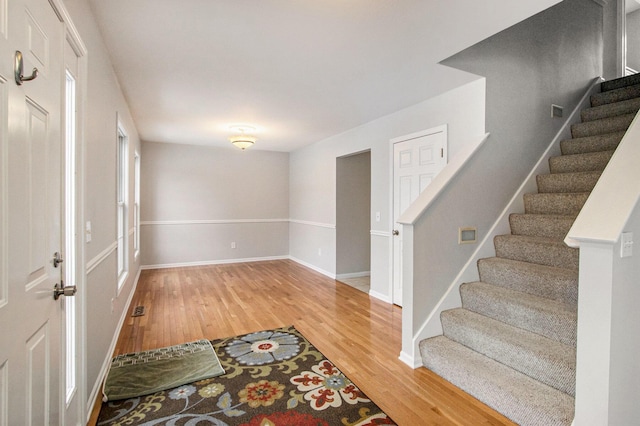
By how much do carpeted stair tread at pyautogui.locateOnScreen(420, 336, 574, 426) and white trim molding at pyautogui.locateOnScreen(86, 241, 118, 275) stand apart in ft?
7.91

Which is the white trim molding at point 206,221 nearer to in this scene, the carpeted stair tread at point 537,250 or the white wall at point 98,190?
the white wall at point 98,190

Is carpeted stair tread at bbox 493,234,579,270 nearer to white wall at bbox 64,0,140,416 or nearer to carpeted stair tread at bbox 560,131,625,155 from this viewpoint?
carpeted stair tread at bbox 560,131,625,155

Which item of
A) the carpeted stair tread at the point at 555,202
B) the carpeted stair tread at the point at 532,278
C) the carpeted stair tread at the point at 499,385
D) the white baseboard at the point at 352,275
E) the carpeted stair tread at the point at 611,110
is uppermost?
the carpeted stair tread at the point at 611,110

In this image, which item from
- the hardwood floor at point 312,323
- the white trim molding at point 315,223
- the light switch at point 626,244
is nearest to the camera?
the light switch at point 626,244

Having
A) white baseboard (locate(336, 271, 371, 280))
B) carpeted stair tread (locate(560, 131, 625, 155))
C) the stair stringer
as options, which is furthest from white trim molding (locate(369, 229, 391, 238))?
carpeted stair tread (locate(560, 131, 625, 155))

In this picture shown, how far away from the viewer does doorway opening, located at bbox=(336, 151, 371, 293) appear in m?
5.29

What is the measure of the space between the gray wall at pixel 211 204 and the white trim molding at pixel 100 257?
353cm

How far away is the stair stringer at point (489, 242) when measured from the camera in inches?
99.4

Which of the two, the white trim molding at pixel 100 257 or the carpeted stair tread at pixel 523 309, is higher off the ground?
the white trim molding at pixel 100 257

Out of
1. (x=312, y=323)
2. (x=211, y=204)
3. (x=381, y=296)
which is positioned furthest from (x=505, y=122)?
(x=211, y=204)

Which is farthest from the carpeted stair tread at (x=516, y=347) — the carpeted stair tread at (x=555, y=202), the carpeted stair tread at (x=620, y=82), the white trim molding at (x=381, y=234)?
the carpeted stair tread at (x=620, y=82)

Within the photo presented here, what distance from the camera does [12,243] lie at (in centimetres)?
92

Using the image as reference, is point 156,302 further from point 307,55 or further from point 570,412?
point 570,412

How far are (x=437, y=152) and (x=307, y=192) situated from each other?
335 cm
